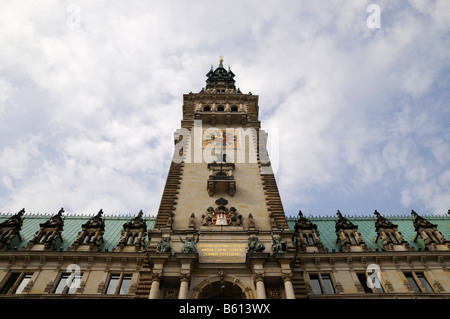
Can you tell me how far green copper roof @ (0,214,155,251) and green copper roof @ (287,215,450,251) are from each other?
15.1 meters

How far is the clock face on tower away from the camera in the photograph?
1308 inches

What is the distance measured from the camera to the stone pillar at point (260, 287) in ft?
58.2

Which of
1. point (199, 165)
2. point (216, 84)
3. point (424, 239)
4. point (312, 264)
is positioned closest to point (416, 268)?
point (424, 239)

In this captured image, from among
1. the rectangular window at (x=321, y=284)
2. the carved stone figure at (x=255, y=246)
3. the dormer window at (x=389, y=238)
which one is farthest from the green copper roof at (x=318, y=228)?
the carved stone figure at (x=255, y=246)

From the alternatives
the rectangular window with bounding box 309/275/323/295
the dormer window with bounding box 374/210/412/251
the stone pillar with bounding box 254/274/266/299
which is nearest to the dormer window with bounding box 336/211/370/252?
the dormer window with bounding box 374/210/412/251

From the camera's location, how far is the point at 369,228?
2950cm

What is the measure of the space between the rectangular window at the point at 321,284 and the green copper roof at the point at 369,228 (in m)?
4.20

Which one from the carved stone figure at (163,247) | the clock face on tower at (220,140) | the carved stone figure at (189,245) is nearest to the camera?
the carved stone figure at (189,245)

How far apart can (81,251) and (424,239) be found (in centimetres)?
2381

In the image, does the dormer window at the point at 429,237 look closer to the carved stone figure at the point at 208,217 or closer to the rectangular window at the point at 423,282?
the rectangular window at the point at 423,282

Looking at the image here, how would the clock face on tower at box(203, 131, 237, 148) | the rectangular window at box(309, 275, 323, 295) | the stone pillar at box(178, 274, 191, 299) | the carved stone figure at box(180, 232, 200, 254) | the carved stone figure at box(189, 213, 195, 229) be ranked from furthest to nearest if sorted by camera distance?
1. the clock face on tower at box(203, 131, 237, 148)
2. the carved stone figure at box(189, 213, 195, 229)
3. the rectangular window at box(309, 275, 323, 295)
4. the carved stone figure at box(180, 232, 200, 254)
5. the stone pillar at box(178, 274, 191, 299)

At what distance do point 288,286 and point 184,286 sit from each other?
5.61 meters

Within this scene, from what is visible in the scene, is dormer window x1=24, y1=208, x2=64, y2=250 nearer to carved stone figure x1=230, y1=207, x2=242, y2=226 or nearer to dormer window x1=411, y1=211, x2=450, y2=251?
carved stone figure x1=230, y1=207, x2=242, y2=226

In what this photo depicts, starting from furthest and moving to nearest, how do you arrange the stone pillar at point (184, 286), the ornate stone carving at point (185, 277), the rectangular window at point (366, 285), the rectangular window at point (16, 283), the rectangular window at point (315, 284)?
the rectangular window at point (315, 284) → the rectangular window at point (366, 285) → the rectangular window at point (16, 283) → the ornate stone carving at point (185, 277) → the stone pillar at point (184, 286)
